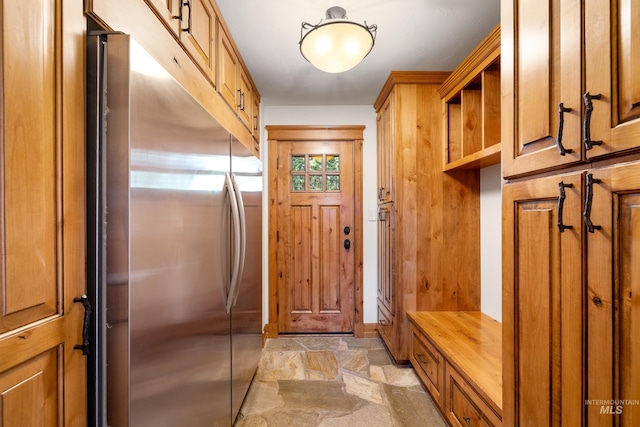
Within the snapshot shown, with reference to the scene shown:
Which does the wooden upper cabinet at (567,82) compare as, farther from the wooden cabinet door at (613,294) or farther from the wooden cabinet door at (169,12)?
the wooden cabinet door at (169,12)

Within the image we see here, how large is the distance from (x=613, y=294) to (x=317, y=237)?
105 inches

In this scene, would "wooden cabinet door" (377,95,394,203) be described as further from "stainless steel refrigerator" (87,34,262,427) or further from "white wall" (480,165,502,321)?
"stainless steel refrigerator" (87,34,262,427)

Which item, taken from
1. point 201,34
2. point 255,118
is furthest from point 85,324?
point 255,118

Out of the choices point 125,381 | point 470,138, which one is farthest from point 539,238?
point 470,138

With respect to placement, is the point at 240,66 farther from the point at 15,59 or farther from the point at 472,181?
the point at 472,181

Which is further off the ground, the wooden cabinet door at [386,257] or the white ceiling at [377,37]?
the white ceiling at [377,37]

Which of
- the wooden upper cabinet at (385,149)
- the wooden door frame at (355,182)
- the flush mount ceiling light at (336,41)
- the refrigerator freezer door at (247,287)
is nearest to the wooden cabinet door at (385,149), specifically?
the wooden upper cabinet at (385,149)

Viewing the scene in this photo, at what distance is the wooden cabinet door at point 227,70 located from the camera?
181 centimetres

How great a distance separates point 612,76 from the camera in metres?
0.68

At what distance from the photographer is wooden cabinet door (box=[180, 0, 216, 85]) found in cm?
135

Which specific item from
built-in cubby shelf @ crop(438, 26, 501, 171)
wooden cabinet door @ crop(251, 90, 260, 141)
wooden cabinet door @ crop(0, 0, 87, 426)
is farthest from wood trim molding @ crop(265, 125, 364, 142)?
wooden cabinet door @ crop(0, 0, 87, 426)

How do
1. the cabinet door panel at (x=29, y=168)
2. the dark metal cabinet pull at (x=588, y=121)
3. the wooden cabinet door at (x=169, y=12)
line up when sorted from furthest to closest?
the wooden cabinet door at (x=169, y=12)
the dark metal cabinet pull at (x=588, y=121)
the cabinet door panel at (x=29, y=168)

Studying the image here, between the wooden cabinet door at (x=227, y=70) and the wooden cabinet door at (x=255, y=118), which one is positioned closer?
the wooden cabinet door at (x=227, y=70)

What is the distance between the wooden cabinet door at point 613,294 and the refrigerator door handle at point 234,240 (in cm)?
124
